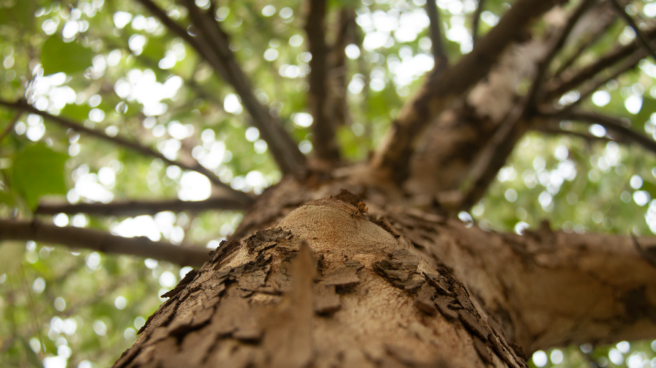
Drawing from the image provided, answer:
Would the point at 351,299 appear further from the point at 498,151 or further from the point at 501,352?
the point at 498,151

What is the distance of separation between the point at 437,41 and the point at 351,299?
5.01 ft

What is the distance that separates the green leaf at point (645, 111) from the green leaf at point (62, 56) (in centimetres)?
177

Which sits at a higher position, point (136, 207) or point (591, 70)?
point (591, 70)

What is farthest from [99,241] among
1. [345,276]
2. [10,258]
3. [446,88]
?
[446,88]

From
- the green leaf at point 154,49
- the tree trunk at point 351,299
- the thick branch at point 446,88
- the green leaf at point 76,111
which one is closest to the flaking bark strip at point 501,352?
the tree trunk at point 351,299

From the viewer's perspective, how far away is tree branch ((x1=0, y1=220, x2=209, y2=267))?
1.03 metres

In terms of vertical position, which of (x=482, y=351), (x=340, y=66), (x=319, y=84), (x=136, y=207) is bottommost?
(x=482, y=351)

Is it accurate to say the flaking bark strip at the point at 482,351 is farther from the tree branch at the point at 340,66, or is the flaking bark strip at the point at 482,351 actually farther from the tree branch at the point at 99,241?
the tree branch at the point at 340,66

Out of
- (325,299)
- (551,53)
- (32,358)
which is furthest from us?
(551,53)

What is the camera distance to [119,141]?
1.33m

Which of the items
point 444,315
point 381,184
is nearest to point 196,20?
point 381,184

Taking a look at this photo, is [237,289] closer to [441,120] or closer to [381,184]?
[381,184]

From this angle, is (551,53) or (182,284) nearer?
(182,284)

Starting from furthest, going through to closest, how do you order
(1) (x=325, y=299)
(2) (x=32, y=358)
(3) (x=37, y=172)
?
1. (3) (x=37, y=172)
2. (2) (x=32, y=358)
3. (1) (x=325, y=299)
